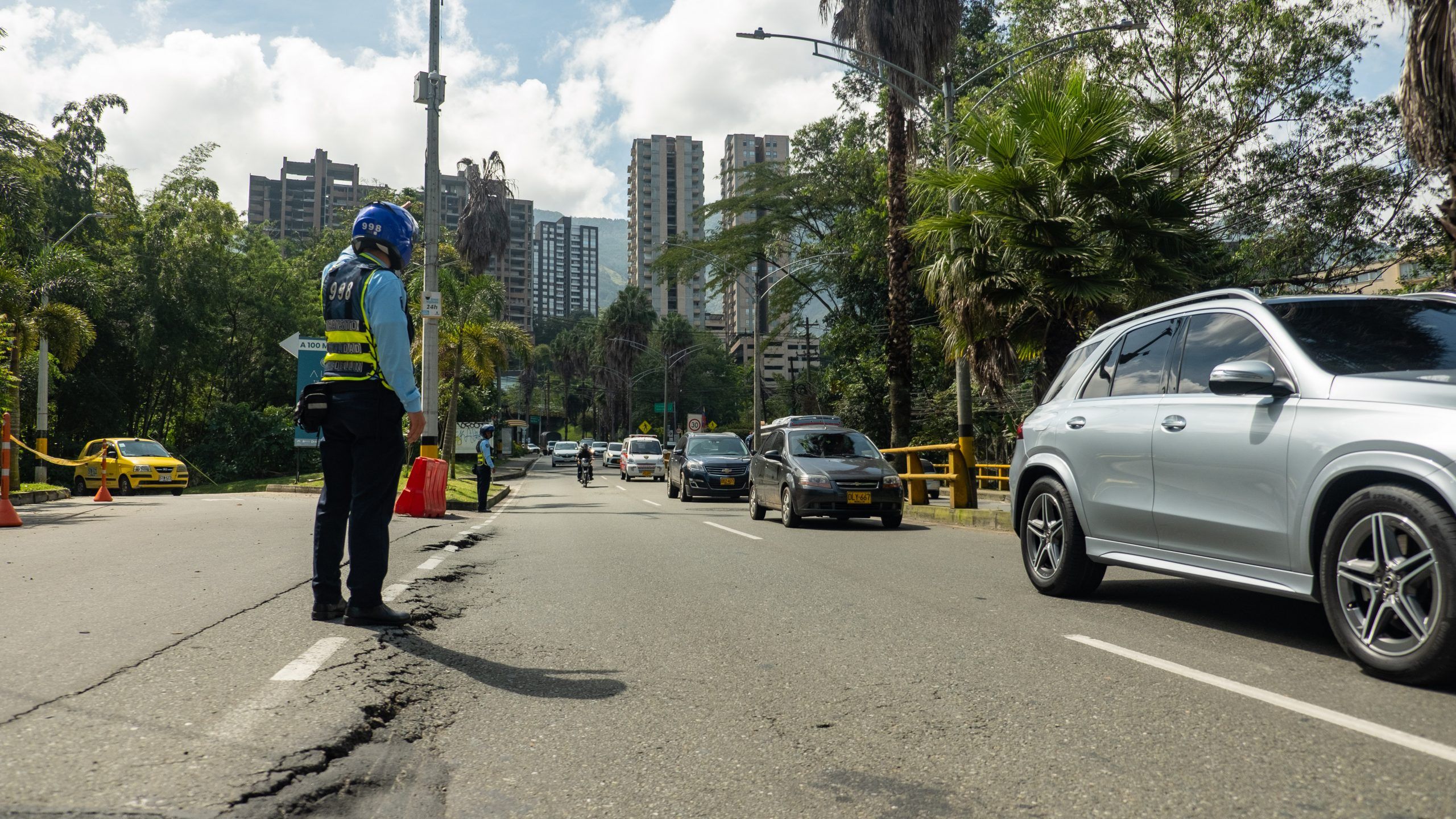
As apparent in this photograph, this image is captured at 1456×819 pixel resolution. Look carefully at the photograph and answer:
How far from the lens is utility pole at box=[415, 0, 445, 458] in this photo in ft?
62.7

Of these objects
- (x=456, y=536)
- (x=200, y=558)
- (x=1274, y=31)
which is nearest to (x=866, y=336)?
(x=1274, y=31)

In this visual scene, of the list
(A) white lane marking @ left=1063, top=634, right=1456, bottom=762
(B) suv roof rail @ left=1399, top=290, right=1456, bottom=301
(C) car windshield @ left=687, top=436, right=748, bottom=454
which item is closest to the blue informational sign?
(C) car windshield @ left=687, top=436, right=748, bottom=454

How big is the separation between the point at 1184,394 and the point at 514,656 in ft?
12.4

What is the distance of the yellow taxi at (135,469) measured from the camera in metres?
26.8

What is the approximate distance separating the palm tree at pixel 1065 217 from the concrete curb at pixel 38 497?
16944mm

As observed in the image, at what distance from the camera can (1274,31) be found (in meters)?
24.3

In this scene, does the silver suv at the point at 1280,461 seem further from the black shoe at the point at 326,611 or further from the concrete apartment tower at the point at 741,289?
the concrete apartment tower at the point at 741,289

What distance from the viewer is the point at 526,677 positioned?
4.40 metres

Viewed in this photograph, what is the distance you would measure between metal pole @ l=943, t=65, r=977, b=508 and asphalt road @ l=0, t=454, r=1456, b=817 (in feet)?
27.3

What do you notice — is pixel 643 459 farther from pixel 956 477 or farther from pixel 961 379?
pixel 956 477

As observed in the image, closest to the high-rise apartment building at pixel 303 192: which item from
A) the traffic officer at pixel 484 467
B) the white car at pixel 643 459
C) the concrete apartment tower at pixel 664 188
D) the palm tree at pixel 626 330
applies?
the concrete apartment tower at pixel 664 188

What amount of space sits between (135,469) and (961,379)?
21.7 m

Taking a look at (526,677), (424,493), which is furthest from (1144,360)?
(424,493)

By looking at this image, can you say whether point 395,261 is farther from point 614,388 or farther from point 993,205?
point 614,388
